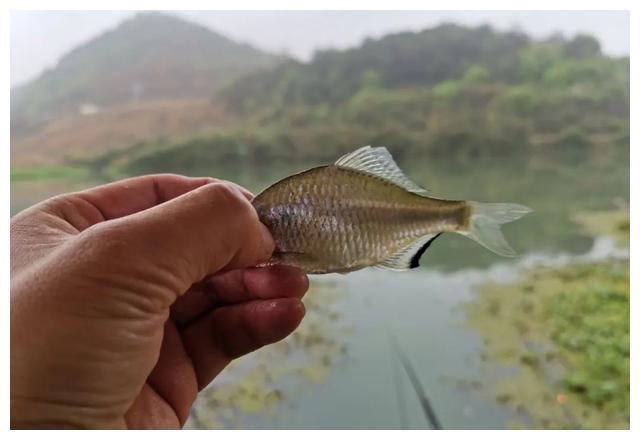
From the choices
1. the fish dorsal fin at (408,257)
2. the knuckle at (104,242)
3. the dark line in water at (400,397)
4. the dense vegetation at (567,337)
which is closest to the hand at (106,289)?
the knuckle at (104,242)

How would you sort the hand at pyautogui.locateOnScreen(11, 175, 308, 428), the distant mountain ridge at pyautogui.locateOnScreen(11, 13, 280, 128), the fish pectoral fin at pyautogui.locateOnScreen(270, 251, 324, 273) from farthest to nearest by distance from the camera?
the distant mountain ridge at pyautogui.locateOnScreen(11, 13, 280, 128) → the fish pectoral fin at pyautogui.locateOnScreen(270, 251, 324, 273) → the hand at pyautogui.locateOnScreen(11, 175, 308, 428)

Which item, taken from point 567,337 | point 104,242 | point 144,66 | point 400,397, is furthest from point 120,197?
point 567,337

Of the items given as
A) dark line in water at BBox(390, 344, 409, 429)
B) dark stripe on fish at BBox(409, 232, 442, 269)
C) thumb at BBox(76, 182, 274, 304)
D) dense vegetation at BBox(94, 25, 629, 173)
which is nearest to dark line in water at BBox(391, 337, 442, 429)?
dark line in water at BBox(390, 344, 409, 429)

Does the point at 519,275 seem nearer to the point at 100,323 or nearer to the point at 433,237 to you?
the point at 433,237

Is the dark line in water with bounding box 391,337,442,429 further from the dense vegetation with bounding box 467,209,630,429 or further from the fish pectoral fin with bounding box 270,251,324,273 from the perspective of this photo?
the fish pectoral fin with bounding box 270,251,324,273

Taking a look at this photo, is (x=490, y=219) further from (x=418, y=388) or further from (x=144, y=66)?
(x=144, y=66)

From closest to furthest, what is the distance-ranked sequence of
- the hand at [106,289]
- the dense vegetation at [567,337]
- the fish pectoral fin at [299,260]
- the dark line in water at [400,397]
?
the hand at [106,289] → the fish pectoral fin at [299,260] → the dark line in water at [400,397] → the dense vegetation at [567,337]

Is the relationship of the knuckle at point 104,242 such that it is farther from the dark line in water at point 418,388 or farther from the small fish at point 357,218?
the dark line in water at point 418,388

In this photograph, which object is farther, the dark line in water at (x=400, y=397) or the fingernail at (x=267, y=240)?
the dark line in water at (x=400, y=397)
